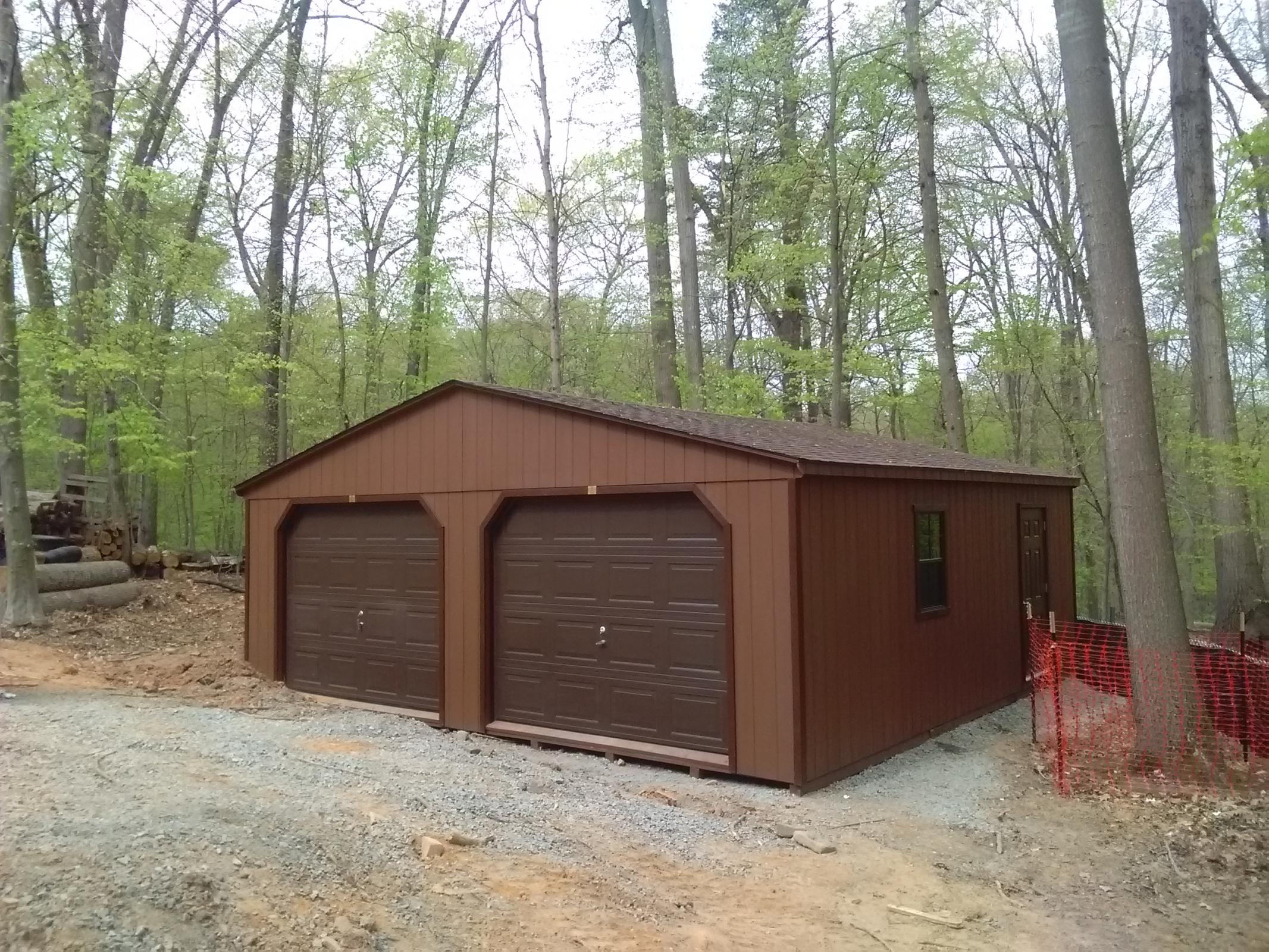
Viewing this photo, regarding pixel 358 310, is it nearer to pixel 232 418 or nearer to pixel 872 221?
pixel 232 418

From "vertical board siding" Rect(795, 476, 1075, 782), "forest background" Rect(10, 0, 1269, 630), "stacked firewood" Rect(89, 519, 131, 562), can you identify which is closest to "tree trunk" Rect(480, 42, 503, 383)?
"forest background" Rect(10, 0, 1269, 630)

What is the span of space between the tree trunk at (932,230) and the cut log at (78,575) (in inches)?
515

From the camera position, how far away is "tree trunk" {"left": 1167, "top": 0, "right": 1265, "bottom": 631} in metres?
12.6

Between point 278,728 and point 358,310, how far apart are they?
1391cm

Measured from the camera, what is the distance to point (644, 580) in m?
7.70

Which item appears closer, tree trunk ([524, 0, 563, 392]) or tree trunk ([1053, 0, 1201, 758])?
tree trunk ([1053, 0, 1201, 758])

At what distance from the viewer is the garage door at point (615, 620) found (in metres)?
7.27

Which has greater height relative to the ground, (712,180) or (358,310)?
(712,180)

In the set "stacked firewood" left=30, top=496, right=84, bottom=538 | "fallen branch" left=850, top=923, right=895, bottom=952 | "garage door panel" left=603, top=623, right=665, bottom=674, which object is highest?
"stacked firewood" left=30, top=496, right=84, bottom=538

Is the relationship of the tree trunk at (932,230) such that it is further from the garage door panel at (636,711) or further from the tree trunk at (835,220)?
the garage door panel at (636,711)

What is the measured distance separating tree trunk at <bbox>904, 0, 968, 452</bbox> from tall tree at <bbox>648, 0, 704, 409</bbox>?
4.37m

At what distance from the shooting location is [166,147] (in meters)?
18.4

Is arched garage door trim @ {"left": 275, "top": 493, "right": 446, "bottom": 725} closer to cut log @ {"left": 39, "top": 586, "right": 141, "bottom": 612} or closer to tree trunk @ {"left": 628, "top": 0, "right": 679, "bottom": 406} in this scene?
cut log @ {"left": 39, "top": 586, "right": 141, "bottom": 612}

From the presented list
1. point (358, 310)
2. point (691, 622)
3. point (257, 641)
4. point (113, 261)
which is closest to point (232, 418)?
point (358, 310)
